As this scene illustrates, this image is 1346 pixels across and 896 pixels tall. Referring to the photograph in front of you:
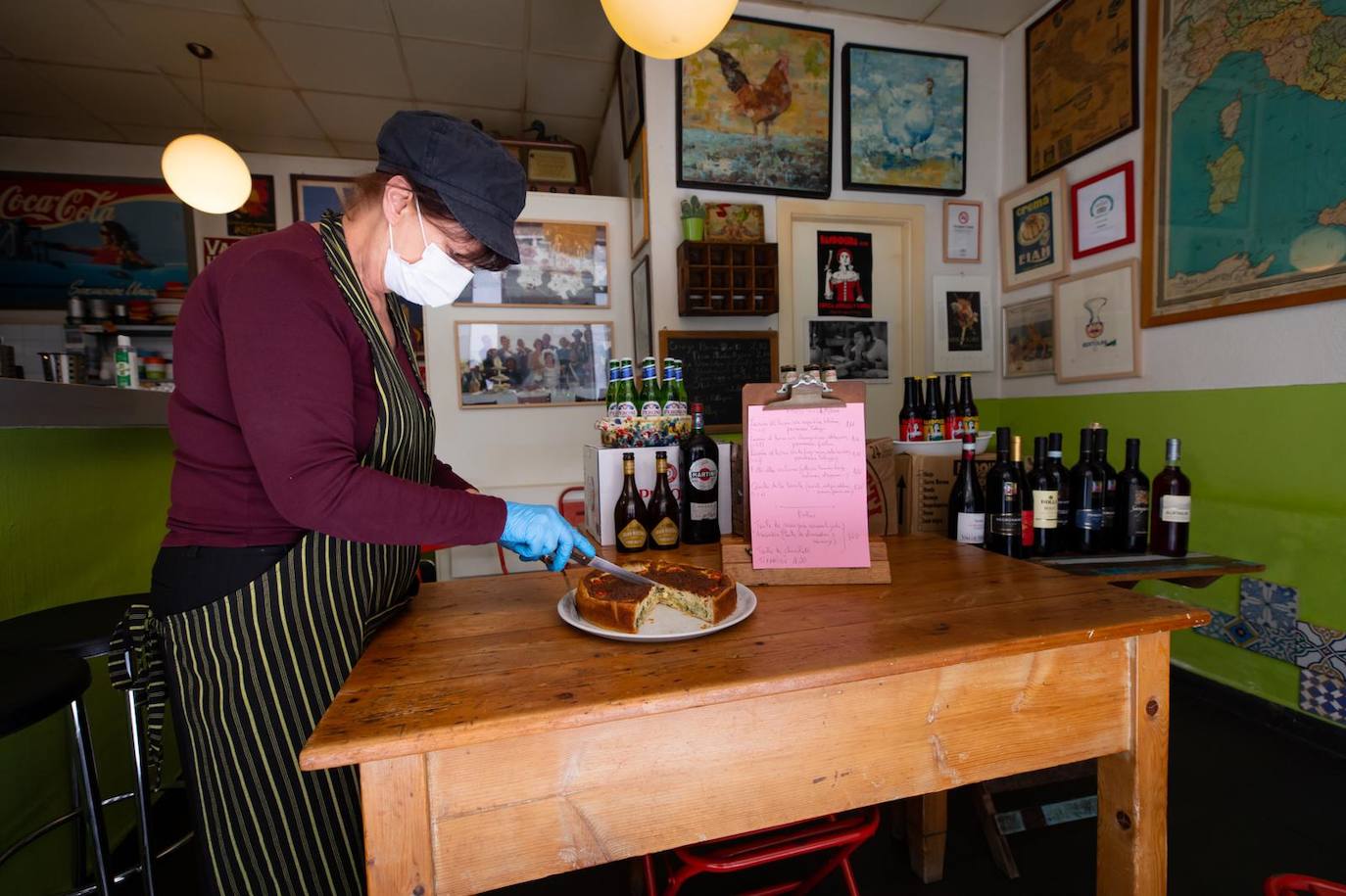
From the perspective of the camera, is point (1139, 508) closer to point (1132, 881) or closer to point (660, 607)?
point (1132, 881)

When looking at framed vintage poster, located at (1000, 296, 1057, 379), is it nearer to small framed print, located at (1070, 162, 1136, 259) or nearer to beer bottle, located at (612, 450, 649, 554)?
small framed print, located at (1070, 162, 1136, 259)

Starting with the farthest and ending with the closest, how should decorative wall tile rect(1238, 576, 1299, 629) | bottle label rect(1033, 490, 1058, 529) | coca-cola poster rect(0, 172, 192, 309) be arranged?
coca-cola poster rect(0, 172, 192, 309)
decorative wall tile rect(1238, 576, 1299, 629)
bottle label rect(1033, 490, 1058, 529)

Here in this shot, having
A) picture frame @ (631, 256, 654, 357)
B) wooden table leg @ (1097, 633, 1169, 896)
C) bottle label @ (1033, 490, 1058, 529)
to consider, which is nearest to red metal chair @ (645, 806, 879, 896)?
wooden table leg @ (1097, 633, 1169, 896)

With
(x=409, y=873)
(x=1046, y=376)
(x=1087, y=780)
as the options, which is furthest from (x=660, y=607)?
(x=1046, y=376)

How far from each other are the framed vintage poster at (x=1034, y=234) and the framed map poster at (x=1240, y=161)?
48 centimetres

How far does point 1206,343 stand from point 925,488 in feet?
6.05

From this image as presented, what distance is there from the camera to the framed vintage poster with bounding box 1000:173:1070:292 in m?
3.27

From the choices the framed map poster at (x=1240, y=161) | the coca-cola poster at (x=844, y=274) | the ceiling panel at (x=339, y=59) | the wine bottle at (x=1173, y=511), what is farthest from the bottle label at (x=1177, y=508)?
the ceiling panel at (x=339, y=59)

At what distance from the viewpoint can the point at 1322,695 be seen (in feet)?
7.23

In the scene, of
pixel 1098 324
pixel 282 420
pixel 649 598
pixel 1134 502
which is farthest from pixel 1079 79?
pixel 282 420

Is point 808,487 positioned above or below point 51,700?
above

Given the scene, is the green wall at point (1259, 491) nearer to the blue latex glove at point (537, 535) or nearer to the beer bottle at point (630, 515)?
the beer bottle at point (630, 515)

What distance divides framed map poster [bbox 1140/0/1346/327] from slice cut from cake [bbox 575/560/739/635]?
8.63 feet

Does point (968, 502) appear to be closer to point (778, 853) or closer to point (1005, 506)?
point (1005, 506)
